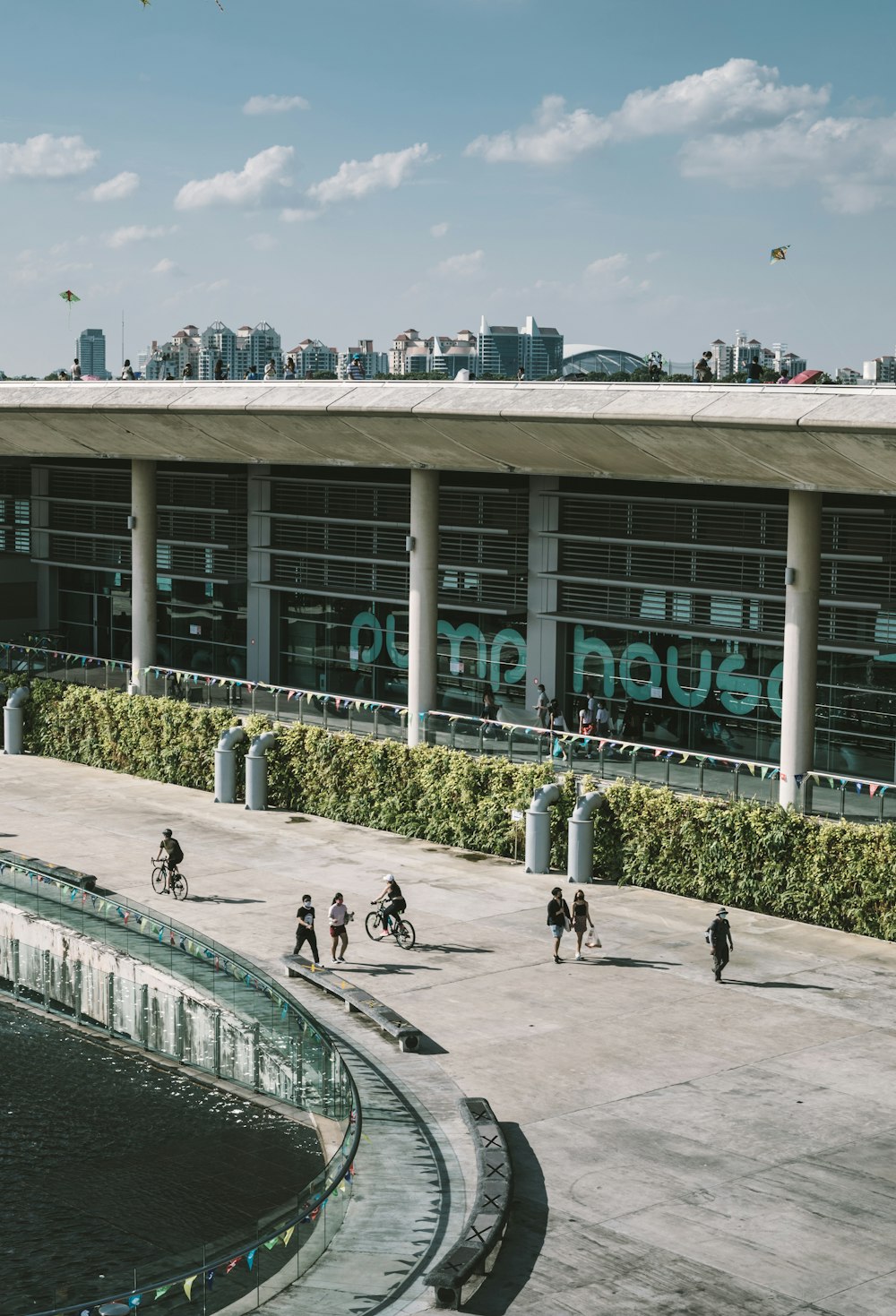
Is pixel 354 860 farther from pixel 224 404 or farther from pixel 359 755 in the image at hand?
pixel 224 404

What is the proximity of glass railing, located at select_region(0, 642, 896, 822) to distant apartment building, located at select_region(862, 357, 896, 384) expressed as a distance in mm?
7426

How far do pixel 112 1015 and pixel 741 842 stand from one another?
11.5 m

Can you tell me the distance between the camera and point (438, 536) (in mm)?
41312

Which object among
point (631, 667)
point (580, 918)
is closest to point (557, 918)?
point (580, 918)

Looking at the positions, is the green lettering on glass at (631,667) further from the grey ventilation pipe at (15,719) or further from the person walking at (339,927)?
the grey ventilation pipe at (15,719)

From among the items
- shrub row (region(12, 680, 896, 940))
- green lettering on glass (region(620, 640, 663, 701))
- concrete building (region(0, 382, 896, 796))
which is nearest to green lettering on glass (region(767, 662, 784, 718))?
concrete building (region(0, 382, 896, 796))

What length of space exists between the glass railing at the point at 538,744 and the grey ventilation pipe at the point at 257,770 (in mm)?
1578

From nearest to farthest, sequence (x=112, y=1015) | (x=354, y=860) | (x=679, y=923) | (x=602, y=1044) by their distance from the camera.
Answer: (x=602, y=1044) < (x=112, y=1015) < (x=679, y=923) < (x=354, y=860)

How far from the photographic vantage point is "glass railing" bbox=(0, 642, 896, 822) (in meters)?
30.9

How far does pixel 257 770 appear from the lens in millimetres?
38906

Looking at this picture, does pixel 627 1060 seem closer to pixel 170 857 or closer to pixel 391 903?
pixel 391 903

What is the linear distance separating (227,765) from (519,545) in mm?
9080

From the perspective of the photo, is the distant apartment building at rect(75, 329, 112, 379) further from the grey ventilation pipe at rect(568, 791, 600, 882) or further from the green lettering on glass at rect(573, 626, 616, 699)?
the grey ventilation pipe at rect(568, 791, 600, 882)

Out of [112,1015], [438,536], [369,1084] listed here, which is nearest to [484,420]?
[438,536]
